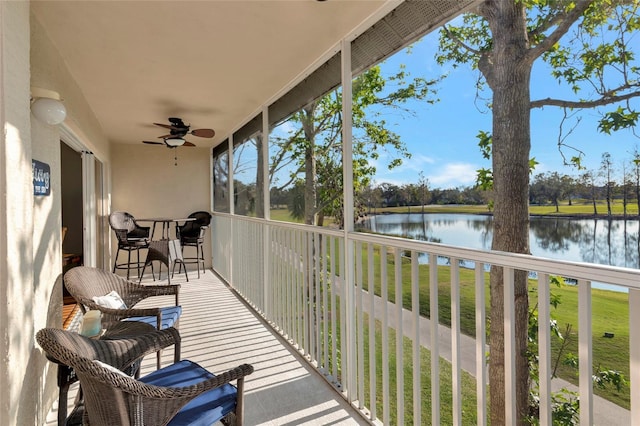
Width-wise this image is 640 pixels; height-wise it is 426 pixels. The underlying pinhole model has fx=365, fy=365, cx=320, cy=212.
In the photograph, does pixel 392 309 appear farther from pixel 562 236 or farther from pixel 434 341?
pixel 562 236

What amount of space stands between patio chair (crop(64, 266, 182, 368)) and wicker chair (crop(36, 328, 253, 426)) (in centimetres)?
70

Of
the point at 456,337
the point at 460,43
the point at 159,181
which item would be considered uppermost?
the point at 460,43

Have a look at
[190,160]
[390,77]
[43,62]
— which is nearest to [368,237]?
[390,77]

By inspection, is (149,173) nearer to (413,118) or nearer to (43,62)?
(43,62)

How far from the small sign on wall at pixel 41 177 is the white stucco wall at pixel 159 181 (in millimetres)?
4704

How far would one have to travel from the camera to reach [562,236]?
129cm

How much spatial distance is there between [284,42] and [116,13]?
41.6 inches

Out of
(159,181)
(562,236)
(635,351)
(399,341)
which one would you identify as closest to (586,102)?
(562,236)

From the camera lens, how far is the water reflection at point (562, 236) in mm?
1104

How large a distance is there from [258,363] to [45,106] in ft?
7.50

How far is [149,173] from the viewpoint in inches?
282

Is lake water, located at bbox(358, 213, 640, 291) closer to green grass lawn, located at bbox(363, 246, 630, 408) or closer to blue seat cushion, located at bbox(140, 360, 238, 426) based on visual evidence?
green grass lawn, located at bbox(363, 246, 630, 408)

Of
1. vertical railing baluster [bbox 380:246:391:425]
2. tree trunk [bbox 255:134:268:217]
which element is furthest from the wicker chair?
tree trunk [bbox 255:134:268:217]

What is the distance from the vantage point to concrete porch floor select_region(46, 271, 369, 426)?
90.5 inches
